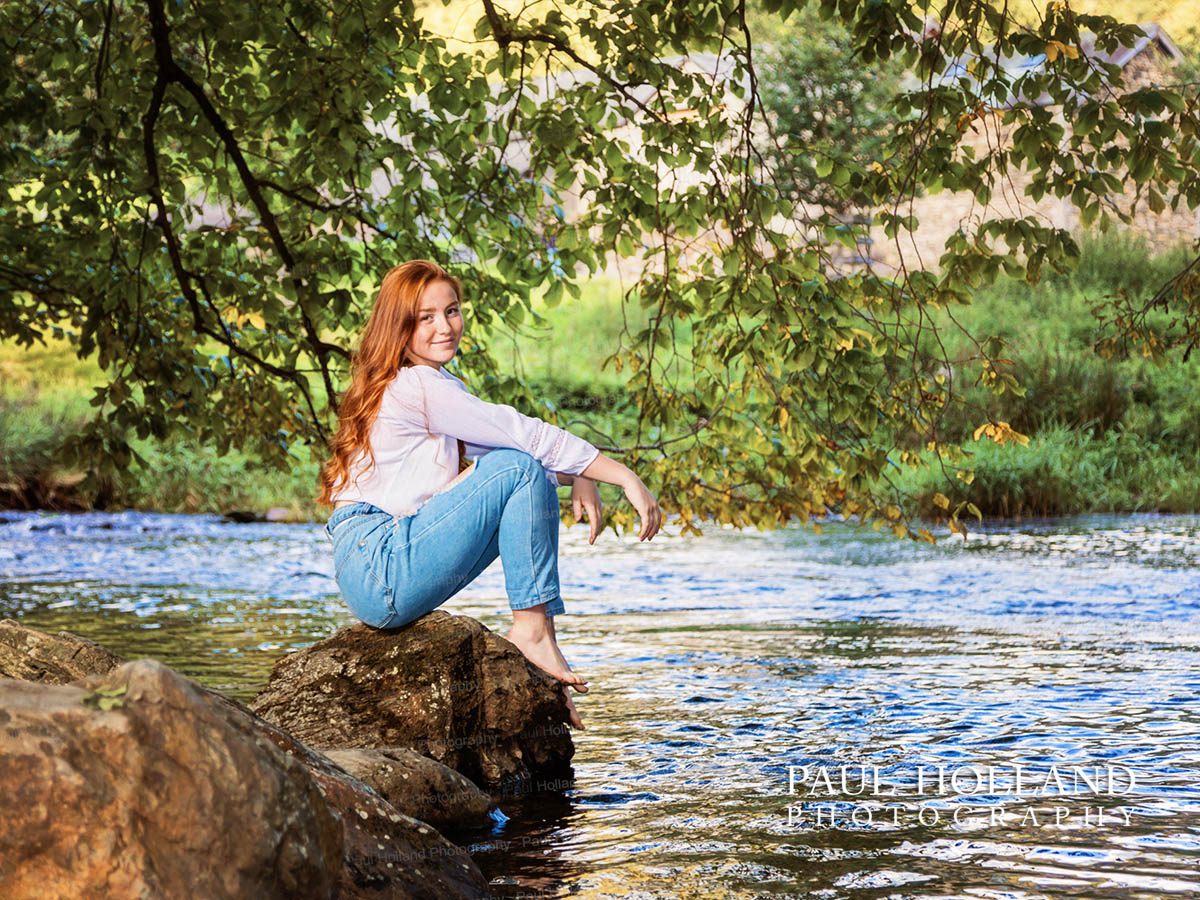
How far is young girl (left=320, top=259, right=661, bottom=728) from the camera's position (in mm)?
4613

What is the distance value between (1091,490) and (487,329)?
1175 cm

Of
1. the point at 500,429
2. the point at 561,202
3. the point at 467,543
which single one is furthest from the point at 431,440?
the point at 561,202

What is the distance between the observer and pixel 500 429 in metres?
4.64

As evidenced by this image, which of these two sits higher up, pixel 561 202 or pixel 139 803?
pixel 561 202

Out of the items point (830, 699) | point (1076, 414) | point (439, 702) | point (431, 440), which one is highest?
point (1076, 414)

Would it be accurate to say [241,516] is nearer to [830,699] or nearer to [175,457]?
[175,457]

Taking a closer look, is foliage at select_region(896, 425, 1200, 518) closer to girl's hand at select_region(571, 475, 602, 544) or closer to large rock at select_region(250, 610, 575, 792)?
girl's hand at select_region(571, 475, 602, 544)

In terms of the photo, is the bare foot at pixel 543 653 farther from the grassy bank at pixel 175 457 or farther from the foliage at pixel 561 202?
the grassy bank at pixel 175 457

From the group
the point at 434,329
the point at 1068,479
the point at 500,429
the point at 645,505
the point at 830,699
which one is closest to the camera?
the point at 645,505

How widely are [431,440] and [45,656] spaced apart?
147 centimetres

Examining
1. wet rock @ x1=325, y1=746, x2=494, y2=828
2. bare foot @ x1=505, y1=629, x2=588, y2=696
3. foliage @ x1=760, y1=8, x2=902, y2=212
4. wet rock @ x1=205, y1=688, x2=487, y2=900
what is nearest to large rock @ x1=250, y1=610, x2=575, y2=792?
bare foot @ x1=505, y1=629, x2=588, y2=696

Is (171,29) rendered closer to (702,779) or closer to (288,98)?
(288,98)

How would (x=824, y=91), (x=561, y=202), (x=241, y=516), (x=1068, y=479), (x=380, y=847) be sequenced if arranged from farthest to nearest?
(x=824, y=91) < (x=241, y=516) < (x=1068, y=479) < (x=561, y=202) < (x=380, y=847)

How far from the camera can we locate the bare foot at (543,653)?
15.9 feet
